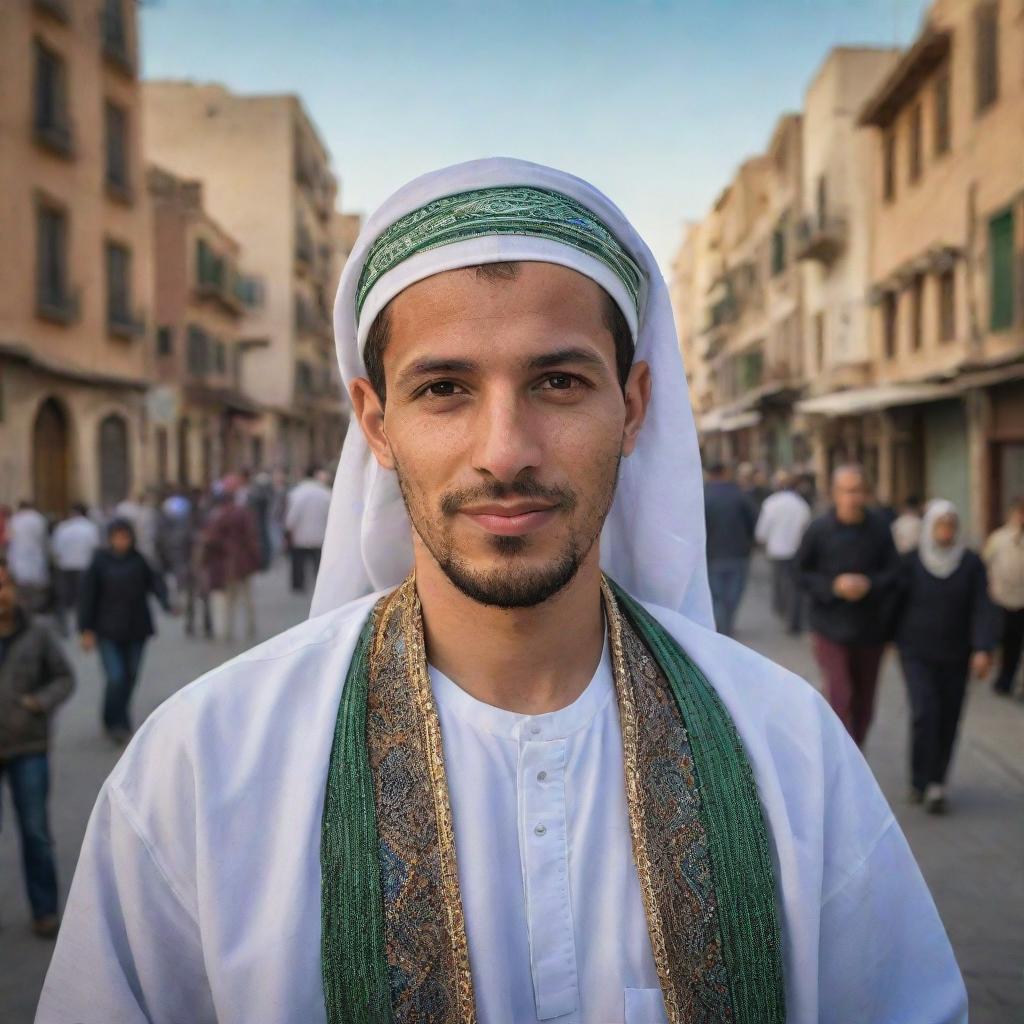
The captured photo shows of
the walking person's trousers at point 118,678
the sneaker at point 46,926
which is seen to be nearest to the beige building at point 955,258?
the walking person's trousers at point 118,678

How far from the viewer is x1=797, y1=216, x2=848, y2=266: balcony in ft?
76.7

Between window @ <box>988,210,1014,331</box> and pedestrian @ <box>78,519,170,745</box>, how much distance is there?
A: 40.0 ft

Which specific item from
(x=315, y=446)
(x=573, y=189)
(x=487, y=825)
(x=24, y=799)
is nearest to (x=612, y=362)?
(x=573, y=189)

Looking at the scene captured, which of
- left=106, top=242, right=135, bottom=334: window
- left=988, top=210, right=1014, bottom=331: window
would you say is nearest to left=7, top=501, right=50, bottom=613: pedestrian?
left=106, top=242, right=135, bottom=334: window

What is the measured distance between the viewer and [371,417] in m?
1.87

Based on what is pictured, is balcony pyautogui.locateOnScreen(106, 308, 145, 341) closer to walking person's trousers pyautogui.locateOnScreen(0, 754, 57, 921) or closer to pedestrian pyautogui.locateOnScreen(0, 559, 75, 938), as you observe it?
pedestrian pyautogui.locateOnScreen(0, 559, 75, 938)

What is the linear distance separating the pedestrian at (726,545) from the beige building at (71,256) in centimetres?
1127

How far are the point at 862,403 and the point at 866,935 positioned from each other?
1621cm

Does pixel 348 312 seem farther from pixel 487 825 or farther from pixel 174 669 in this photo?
pixel 174 669

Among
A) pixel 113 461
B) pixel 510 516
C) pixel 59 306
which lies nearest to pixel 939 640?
pixel 510 516

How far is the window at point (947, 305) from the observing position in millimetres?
16719

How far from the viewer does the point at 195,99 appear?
3850 cm

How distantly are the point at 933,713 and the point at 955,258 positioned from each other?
12403 millimetres

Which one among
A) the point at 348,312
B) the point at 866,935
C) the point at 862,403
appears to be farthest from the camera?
the point at 862,403
